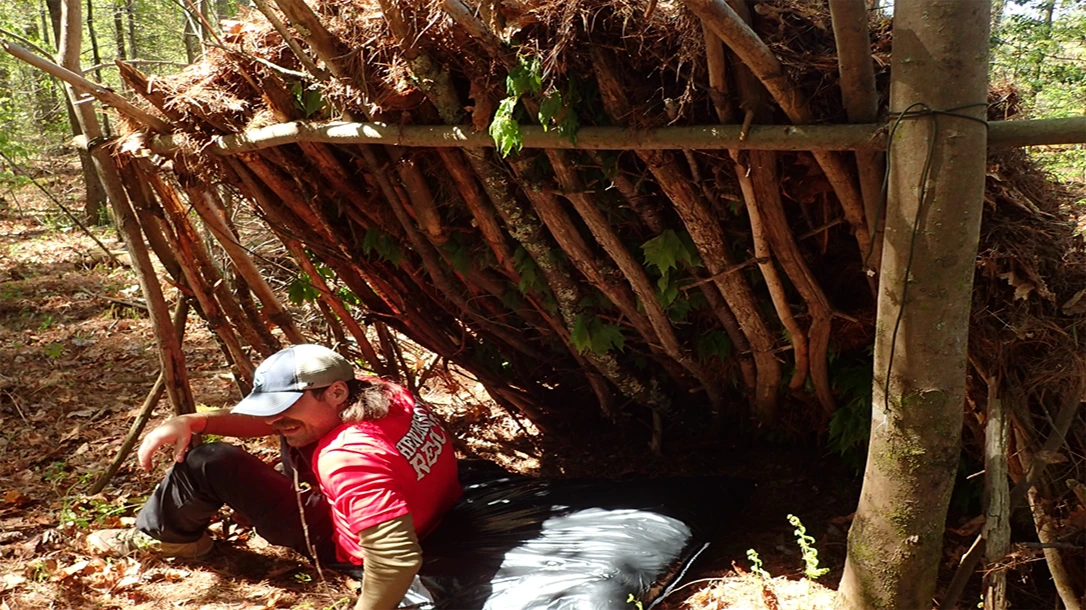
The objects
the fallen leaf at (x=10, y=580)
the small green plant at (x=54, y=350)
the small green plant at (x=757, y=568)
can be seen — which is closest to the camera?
the small green plant at (x=757, y=568)

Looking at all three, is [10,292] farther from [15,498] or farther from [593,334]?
[593,334]

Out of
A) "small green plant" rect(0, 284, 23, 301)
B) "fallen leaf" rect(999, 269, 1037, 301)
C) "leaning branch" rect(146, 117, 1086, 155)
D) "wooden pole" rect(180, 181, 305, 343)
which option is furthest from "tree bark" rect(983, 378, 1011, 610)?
"small green plant" rect(0, 284, 23, 301)

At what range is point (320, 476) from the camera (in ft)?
8.37

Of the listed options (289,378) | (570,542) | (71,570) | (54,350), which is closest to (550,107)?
(289,378)

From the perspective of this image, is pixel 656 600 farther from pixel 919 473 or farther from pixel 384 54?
pixel 384 54

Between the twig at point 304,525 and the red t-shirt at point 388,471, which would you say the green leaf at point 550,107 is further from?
the twig at point 304,525

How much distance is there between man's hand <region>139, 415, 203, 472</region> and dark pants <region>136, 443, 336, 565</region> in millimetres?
60

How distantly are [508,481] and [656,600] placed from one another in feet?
3.32

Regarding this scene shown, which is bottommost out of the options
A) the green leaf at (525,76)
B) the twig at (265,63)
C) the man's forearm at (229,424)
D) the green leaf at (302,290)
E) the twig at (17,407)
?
the twig at (17,407)

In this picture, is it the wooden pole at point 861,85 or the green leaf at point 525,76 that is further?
the green leaf at point 525,76

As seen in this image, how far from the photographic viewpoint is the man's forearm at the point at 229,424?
3.03 metres

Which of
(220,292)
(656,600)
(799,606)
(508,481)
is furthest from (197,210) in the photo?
(799,606)

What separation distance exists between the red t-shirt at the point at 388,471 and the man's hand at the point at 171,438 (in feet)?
2.07

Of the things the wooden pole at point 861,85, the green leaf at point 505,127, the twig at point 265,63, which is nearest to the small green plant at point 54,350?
the twig at point 265,63
